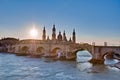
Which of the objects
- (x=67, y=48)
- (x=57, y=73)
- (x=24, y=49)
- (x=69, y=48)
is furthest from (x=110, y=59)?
(x=57, y=73)

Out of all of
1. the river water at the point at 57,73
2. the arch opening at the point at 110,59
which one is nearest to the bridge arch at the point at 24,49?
the arch opening at the point at 110,59

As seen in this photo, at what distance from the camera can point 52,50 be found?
246ft

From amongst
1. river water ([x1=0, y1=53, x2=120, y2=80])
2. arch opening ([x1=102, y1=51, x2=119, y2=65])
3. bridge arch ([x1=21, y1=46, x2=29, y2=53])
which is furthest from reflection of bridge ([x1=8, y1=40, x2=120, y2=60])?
river water ([x1=0, y1=53, x2=120, y2=80])

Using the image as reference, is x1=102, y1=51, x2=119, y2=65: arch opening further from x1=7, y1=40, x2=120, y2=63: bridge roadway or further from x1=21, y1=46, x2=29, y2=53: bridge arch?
x1=21, y1=46, x2=29, y2=53: bridge arch

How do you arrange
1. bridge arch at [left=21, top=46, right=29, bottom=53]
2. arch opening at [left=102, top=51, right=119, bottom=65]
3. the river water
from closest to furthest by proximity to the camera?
the river water < arch opening at [left=102, top=51, right=119, bottom=65] < bridge arch at [left=21, top=46, right=29, bottom=53]

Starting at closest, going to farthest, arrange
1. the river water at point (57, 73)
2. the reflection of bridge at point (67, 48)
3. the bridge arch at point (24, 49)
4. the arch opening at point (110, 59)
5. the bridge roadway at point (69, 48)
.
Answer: the river water at point (57, 73) < the bridge roadway at point (69, 48) < the reflection of bridge at point (67, 48) < the arch opening at point (110, 59) < the bridge arch at point (24, 49)

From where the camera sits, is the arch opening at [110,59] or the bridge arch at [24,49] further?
the bridge arch at [24,49]

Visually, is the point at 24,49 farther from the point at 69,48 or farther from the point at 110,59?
the point at 110,59

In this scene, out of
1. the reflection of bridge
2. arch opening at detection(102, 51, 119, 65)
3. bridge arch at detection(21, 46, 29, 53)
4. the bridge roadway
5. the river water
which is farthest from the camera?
bridge arch at detection(21, 46, 29, 53)

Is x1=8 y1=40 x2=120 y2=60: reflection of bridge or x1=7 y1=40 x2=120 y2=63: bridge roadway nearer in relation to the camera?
x1=7 y1=40 x2=120 y2=63: bridge roadway

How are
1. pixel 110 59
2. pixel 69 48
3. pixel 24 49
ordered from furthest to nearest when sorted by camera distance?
pixel 24 49 → pixel 110 59 → pixel 69 48

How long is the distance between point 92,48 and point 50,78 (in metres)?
31.4

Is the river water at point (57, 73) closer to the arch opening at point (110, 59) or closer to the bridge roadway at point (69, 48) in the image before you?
the bridge roadway at point (69, 48)

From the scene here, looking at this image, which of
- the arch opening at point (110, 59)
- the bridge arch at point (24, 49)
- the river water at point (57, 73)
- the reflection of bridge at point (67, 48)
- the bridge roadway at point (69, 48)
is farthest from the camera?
the bridge arch at point (24, 49)
